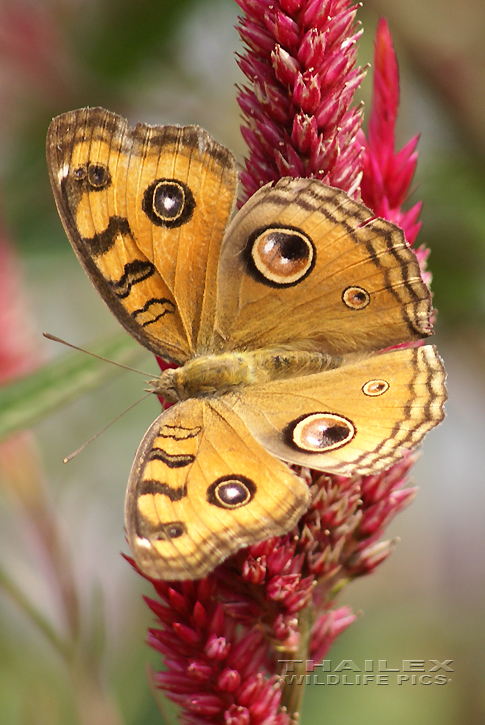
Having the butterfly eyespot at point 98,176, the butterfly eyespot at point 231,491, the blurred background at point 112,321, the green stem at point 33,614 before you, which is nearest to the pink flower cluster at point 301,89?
the butterfly eyespot at point 98,176

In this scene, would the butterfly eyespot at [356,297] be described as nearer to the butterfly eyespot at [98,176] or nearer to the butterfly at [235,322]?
the butterfly at [235,322]

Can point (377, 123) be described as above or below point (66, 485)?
above

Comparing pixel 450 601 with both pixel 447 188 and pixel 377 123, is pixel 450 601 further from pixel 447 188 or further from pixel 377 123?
pixel 377 123

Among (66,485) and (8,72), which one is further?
(8,72)

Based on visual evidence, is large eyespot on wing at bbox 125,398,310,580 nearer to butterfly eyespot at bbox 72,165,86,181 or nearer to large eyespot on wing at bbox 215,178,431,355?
large eyespot on wing at bbox 215,178,431,355

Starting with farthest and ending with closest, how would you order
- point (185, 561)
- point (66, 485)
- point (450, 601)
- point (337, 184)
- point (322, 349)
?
1. point (450, 601)
2. point (66, 485)
3. point (322, 349)
4. point (337, 184)
5. point (185, 561)

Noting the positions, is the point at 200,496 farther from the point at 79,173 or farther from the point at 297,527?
the point at 79,173

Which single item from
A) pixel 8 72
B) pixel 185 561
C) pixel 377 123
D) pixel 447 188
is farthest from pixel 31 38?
pixel 185 561

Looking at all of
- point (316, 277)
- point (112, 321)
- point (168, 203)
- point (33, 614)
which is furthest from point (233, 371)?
point (112, 321)
